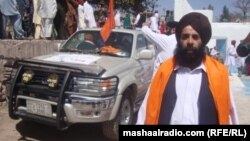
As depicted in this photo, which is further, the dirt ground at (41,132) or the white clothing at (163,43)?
the dirt ground at (41,132)

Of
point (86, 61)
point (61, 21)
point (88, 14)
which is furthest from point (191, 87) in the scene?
point (88, 14)

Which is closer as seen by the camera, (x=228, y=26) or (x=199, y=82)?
(x=199, y=82)

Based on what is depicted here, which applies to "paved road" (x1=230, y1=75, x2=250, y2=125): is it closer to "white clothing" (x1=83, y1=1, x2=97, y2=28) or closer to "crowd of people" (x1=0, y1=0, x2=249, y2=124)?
"white clothing" (x1=83, y1=1, x2=97, y2=28)

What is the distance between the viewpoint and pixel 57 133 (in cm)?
670

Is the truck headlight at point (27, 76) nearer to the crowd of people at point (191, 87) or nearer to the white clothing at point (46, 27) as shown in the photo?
the crowd of people at point (191, 87)

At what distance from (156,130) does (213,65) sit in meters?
0.63

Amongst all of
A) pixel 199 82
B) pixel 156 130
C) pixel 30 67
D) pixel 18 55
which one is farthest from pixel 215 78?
pixel 18 55

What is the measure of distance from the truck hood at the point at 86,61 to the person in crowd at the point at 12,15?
116 inches

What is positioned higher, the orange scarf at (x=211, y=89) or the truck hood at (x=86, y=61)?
the orange scarf at (x=211, y=89)

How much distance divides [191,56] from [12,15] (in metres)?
7.28

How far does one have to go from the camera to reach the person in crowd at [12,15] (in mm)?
9410

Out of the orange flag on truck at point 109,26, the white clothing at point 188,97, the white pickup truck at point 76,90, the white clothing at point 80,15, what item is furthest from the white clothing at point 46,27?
the white clothing at point 188,97

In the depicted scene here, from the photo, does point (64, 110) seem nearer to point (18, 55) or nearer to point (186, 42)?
point (186, 42)

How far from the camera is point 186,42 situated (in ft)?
10.0
